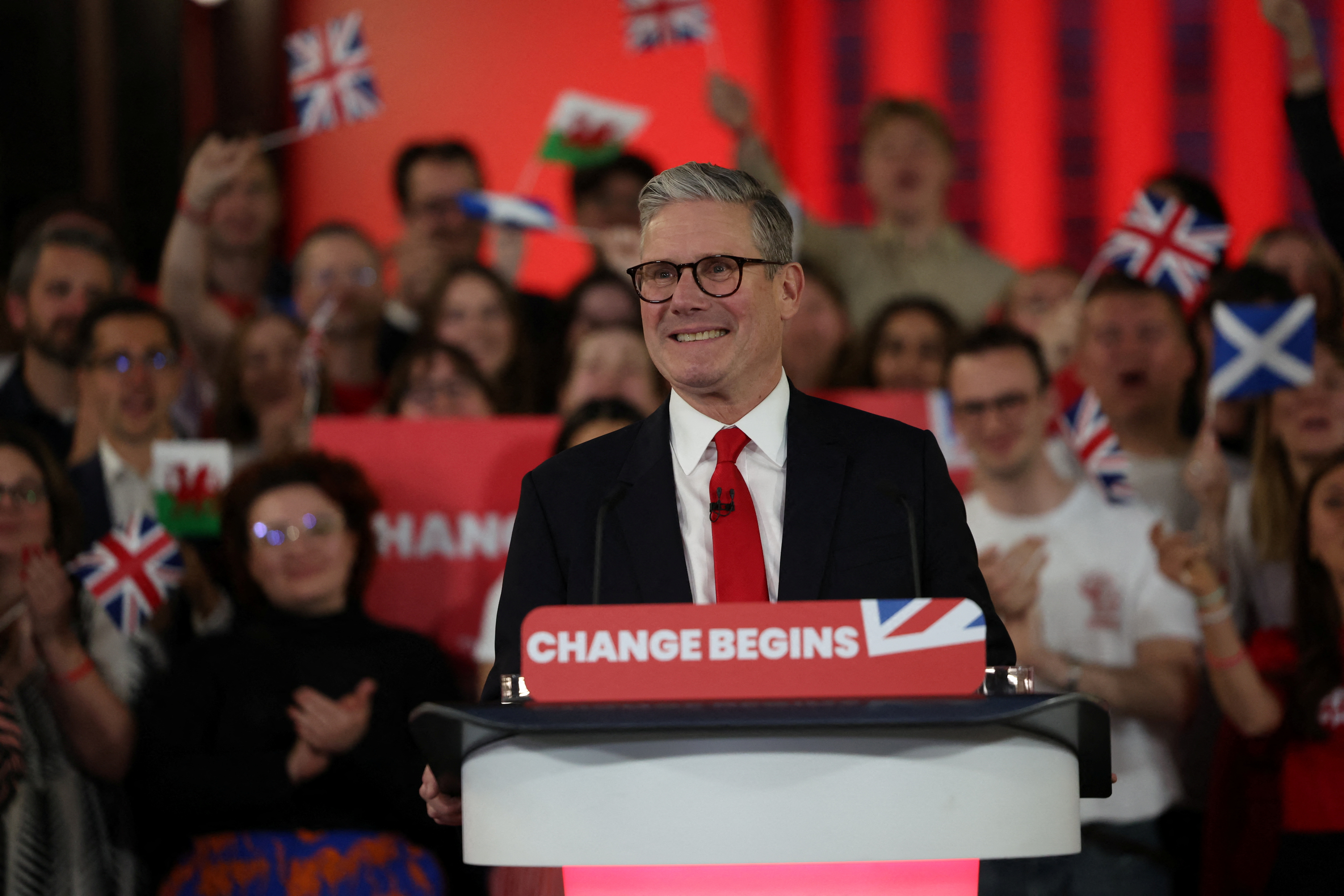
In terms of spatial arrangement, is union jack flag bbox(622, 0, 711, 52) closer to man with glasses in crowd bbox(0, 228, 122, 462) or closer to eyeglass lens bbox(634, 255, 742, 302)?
man with glasses in crowd bbox(0, 228, 122, 462)

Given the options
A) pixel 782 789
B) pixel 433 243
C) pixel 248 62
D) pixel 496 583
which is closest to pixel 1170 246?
pixel 496 583

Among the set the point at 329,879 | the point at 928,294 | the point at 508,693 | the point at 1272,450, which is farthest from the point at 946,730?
the point at 928,294

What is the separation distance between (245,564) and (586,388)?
1022 millimetres

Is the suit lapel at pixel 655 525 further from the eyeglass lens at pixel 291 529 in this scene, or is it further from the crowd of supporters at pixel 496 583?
the eyeglass lens at pixel 291 529

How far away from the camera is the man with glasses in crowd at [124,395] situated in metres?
3.67

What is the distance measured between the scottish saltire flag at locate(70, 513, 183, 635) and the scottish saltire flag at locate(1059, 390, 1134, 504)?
214 centimetres

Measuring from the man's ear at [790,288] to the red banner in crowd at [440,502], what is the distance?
1.89 m

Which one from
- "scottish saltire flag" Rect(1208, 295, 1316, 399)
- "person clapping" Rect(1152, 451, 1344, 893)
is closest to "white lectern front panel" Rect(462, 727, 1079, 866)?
"person clapping" Rect(1152, 451, 1344, 893)

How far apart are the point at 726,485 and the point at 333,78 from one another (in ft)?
11.6

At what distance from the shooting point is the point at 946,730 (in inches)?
52.2

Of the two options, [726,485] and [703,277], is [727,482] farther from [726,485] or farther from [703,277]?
[703,277]

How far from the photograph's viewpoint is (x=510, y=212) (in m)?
4.41

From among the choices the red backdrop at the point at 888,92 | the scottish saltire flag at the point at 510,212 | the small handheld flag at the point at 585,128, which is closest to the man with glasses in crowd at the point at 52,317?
the scottish saltire flag at the point at 510,212

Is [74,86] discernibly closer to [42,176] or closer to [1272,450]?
[42,176]
